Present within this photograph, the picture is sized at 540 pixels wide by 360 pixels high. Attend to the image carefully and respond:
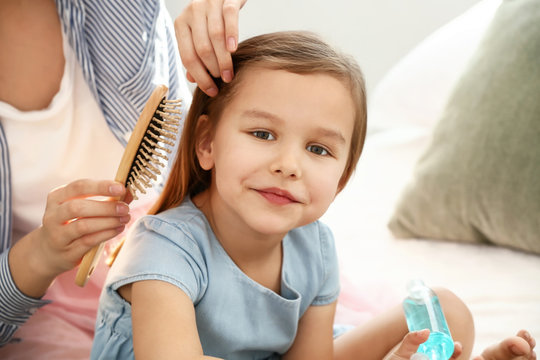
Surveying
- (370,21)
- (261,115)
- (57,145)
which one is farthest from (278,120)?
(370,21)

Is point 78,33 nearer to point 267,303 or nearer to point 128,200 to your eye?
point 128,200

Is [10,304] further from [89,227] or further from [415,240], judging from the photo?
[415,240]

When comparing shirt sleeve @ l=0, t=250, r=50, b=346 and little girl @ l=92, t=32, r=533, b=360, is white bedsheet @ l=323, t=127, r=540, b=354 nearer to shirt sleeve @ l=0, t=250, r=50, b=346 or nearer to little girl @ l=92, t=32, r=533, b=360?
little girl @ l=92, t=32, r=533, b=360

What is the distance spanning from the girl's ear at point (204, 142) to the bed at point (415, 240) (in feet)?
1.59

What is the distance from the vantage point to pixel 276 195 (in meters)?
0.80

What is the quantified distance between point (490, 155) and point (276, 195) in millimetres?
710

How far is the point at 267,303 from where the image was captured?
0.91m

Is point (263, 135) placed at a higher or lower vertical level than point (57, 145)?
higher

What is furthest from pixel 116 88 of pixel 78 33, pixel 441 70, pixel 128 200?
pixel 441 70

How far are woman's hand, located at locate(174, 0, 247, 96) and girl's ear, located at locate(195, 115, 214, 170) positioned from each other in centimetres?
8

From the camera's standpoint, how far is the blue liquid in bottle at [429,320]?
792 mm

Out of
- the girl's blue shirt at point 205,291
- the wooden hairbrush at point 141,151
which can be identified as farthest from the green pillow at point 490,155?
the wooden hairbrush at point 141,151

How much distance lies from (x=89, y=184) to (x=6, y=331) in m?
0.35

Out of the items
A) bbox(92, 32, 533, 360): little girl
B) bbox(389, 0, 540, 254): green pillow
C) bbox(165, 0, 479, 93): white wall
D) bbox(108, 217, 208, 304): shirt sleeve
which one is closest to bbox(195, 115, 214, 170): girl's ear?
bbox(92, 32, 533, 360): little girl
